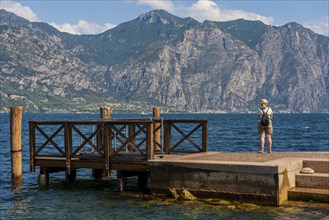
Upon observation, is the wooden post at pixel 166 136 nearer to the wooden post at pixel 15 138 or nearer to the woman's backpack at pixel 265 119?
the woman's backpack at pixel 265 119

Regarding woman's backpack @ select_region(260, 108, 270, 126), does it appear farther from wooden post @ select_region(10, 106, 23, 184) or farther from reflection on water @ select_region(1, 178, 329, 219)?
wooden post @ select_region(10, 106, 23, 184)

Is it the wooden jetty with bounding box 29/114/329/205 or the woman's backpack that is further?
the woman's backpack

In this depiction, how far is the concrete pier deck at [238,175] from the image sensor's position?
1703cm

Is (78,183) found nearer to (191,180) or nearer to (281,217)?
(191,180)

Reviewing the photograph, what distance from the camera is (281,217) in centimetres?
1591

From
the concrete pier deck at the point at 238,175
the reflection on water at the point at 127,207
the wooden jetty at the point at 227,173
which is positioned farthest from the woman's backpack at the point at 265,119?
the reflection on water at the point at 127,207

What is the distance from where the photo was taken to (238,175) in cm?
1759

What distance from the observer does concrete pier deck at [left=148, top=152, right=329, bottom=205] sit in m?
17.0

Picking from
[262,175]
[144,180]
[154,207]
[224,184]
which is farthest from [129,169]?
[262,175]

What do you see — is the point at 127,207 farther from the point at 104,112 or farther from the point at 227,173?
the point at 104,112

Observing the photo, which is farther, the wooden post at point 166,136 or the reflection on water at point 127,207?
the wooden post at point 166,136

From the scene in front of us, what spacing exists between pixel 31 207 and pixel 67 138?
4366mm

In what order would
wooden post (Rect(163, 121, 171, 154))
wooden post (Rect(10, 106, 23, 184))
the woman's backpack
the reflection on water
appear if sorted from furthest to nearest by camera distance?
wooden post (Rect(163, 121, 171, 154)) < wooden post (Rect(10, 106, 23, 184)) < the woman's backpack < the reflection on water

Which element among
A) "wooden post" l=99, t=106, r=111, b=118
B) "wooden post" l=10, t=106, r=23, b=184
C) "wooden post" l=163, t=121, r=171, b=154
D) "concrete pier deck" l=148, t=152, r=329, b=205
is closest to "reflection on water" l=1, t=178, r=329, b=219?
"concrete pier deck" l=148, t=152, r=329, b=205
